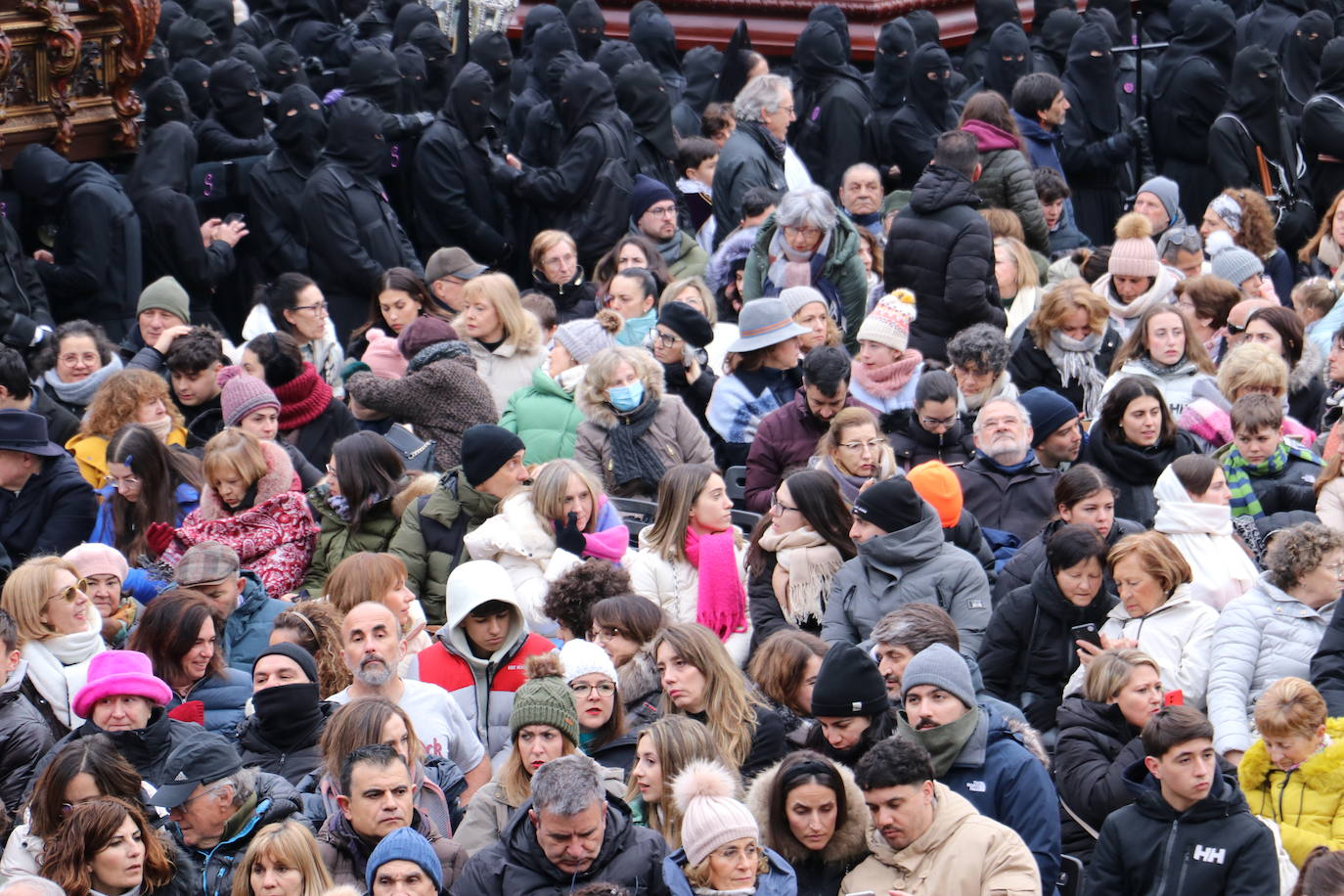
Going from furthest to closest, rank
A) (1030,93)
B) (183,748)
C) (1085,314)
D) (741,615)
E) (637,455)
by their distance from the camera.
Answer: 1. (1030,93)
2. (1085,314)
3. (637,455)
4. (741,615)
5. (183,748)

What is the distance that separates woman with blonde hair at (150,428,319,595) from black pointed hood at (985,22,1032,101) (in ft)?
26.8

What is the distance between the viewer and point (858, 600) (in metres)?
8.36

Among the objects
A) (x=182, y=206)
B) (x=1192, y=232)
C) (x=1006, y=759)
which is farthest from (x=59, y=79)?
(x=1006, y=759)

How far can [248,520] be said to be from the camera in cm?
940

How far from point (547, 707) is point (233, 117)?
7.21 metres

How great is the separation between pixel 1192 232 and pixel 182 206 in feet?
19.0

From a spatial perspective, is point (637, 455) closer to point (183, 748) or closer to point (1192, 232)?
point (183, 748)

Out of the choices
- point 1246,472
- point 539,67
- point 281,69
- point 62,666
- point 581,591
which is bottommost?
point 539,67

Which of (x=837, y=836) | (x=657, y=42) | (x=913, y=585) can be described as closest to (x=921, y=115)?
(x=657, y=42)

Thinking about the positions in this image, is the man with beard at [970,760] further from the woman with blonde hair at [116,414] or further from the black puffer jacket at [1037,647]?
the woman with blonde hair at [116,414]

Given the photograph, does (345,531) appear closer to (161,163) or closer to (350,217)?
(350,217)

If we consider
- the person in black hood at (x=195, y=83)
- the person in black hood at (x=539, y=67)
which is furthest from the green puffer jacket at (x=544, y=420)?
the person in black hood at (x=539, y=67)

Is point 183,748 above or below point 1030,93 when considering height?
above

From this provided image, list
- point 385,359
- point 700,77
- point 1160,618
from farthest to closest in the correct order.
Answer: point 700,77 → point 385,359 → point 1160,618
